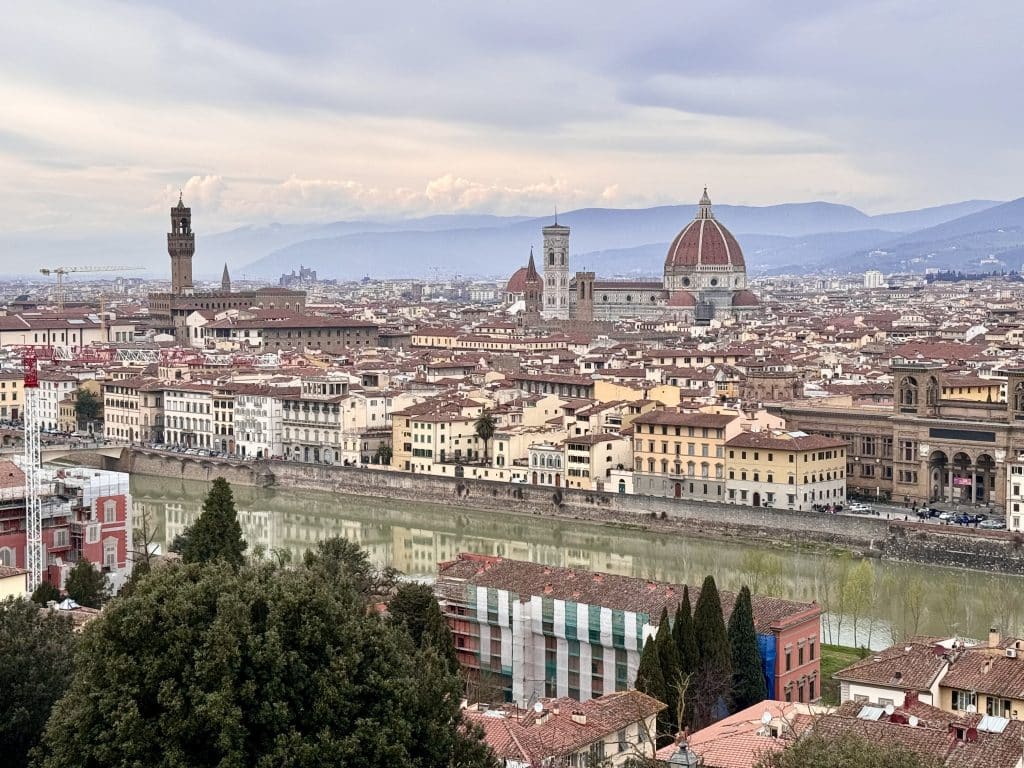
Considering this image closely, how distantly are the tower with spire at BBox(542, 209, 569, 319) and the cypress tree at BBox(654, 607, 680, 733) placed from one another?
6390 centimetres

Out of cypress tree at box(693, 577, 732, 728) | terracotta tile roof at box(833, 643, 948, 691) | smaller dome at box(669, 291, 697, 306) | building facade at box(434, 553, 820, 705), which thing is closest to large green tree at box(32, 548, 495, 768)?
terracotta tile roof at box(833, 643, 948, 691)

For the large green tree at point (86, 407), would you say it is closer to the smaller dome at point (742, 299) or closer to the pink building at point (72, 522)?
the pink building at point (72, 522)

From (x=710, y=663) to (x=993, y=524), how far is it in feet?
41.9

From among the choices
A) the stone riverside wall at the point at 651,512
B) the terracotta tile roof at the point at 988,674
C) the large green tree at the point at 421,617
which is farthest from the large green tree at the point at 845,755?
the stone riverside wall at the point at 651,512

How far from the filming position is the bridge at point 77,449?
35225 mm

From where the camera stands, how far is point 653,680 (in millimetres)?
13133

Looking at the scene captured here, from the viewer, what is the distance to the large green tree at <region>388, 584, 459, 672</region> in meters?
14.0

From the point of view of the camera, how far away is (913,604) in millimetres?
19625

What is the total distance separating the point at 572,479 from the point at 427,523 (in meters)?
2.72

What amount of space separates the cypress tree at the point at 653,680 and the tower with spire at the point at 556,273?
64433 mm

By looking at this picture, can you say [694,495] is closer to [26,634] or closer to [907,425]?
[907,425]

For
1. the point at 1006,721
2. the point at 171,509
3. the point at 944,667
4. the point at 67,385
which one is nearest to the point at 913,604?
the point at 944,667

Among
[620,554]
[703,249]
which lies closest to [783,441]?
[620,554]

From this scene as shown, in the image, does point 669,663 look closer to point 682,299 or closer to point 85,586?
point 85,586
